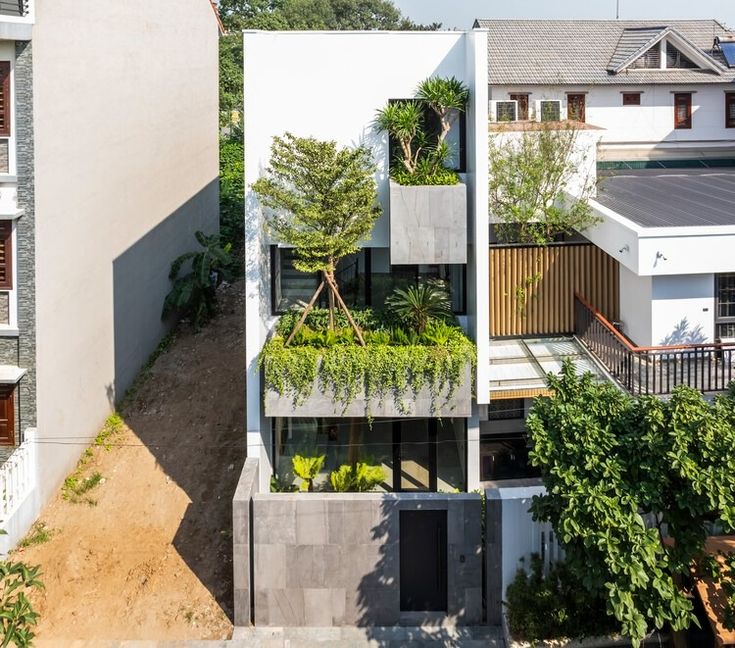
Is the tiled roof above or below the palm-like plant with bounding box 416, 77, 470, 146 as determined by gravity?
above

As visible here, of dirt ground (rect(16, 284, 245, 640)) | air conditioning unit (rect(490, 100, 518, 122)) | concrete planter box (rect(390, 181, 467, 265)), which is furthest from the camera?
air conditioning unit (rect(490, 100, 518, 122))

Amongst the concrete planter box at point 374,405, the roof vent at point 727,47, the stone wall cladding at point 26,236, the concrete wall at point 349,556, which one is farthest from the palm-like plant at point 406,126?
the roof vent at point 727,47

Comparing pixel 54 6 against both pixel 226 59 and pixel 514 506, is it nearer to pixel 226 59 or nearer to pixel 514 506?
pixel 514 506

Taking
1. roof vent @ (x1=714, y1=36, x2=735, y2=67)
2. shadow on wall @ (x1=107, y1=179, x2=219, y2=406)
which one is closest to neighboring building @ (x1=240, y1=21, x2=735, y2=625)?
shadow on wall @ (x1=107, y1=179, x2=219, y2=406)

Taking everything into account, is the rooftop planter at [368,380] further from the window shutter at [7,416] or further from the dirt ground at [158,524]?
the window shutter at [7,416]

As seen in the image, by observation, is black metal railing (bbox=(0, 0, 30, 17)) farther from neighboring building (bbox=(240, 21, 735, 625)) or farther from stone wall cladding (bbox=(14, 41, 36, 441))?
neighboring building (bbox=(240, 21, 735, 625))

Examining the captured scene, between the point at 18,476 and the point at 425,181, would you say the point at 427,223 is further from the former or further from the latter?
the point at 18,476

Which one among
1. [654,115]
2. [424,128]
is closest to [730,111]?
[654,115]
